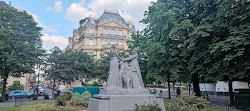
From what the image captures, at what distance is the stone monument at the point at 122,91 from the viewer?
882cm

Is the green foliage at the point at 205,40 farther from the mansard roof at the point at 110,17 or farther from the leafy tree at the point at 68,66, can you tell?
the mansard roof at the point at 110,17

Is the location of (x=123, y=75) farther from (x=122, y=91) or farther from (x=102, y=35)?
(x=102, y=35)

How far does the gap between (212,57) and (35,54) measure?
21803mm

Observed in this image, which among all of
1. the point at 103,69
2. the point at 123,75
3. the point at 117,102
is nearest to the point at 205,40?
the point at 123,75

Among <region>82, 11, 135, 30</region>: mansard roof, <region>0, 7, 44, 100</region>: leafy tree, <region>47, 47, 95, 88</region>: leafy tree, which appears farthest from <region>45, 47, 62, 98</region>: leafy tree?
<region>82, 11, 135, 30</region>: mansard roof

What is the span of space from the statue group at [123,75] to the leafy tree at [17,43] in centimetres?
1482

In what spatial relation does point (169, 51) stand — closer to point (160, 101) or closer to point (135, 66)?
point (135, 66)

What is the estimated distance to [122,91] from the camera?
9773 mm

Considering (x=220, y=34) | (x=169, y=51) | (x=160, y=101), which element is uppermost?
(x=220, y=34)

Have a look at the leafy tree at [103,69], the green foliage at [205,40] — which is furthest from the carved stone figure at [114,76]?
the leafy tree at [103,69]

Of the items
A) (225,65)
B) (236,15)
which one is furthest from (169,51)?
(236,15)

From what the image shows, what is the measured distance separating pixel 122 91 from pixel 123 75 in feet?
4.13

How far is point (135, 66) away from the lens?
11500 mm

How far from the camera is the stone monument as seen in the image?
8824 mm
